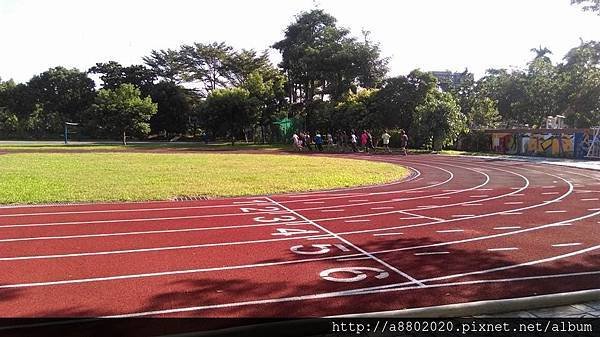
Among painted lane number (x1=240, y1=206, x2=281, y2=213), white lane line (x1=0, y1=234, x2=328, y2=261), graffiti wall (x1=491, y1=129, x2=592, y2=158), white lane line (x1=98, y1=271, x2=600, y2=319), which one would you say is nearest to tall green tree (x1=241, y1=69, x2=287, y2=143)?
graffiti wall (x1=491, y1=129, x2=592, y2=158)

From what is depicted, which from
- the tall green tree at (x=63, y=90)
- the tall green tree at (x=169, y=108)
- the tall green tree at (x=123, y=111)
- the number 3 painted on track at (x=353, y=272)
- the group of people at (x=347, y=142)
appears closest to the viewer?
the number 3 painted on track at (x=353, y=272)

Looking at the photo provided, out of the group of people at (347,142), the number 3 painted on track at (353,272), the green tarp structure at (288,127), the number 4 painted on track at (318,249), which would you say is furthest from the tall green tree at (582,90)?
the number 3 painted on track at (353,272)

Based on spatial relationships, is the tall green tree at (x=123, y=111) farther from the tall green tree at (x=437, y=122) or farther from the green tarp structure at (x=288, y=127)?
the tall green tree at (x=437, y=122)

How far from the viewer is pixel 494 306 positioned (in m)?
4.78

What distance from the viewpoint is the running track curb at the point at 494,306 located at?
4.59m

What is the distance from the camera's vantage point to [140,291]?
5543 millimetres

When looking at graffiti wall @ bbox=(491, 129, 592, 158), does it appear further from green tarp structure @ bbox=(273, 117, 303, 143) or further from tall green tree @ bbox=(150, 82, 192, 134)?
tall green tree @ bbox=(150, 82, 192, 134)

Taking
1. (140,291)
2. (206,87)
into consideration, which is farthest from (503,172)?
(206,87)

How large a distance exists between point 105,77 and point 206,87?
12493 millimetres

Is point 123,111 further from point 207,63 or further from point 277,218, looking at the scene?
point 277,218

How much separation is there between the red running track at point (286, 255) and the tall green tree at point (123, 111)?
3643cm

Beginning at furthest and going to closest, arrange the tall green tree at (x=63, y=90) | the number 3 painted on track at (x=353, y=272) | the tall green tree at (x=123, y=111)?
1. the tall green tree at (x=63, y=90)
2. the tall green tree at (x=123, y=111)
3. the number 3 painted on track at (x=353, y=272)

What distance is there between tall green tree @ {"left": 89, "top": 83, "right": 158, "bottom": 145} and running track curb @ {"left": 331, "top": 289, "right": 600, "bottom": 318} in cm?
4376

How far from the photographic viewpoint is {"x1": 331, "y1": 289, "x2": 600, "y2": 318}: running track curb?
4.59 metres
